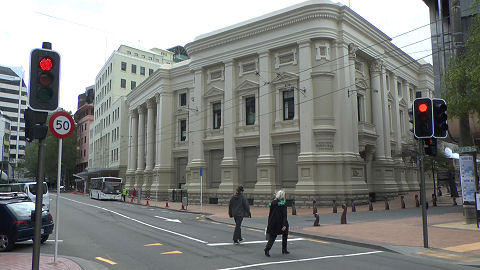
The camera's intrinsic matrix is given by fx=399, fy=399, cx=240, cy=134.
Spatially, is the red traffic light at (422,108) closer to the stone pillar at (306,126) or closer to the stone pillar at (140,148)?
the stone pillar at (306,126)

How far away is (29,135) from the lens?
6355mm

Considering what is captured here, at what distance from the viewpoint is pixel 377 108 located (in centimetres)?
3491

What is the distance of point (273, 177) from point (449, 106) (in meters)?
16.6

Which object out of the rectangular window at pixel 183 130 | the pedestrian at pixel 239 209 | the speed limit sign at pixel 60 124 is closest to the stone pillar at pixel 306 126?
the pedestrian at pixel 239 209

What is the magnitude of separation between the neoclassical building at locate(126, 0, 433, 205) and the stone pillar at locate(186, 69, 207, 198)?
0.10 metres

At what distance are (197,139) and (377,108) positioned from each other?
1639 centimetres

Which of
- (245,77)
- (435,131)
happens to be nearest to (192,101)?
(245,77)

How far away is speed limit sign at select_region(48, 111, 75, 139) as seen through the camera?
8.52m

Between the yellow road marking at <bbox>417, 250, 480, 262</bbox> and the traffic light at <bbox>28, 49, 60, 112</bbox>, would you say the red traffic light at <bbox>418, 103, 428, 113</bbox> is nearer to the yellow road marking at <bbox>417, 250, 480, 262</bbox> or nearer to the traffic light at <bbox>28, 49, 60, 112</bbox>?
the yellow road marking at <bbox>417, 250, 480, 262</bbox>

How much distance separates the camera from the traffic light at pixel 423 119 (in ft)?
38.2

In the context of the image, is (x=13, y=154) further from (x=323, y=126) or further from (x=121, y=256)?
(x=121, y=256)

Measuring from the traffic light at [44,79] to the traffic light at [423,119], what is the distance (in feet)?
31.8

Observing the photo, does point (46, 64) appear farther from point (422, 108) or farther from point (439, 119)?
point (439, 119)

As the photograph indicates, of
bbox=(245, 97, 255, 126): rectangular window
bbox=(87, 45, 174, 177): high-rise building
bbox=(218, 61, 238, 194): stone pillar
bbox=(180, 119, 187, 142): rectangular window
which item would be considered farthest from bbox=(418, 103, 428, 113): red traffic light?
bbox=(87, 45, 174, 177): high-rise building
